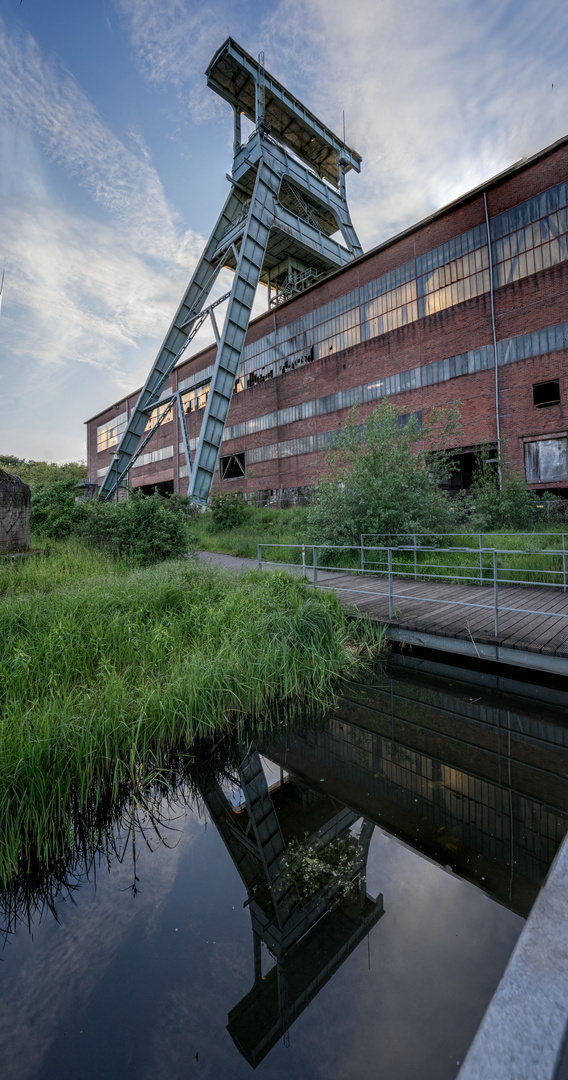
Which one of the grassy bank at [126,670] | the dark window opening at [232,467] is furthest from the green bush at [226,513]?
the dark window opening at [232,467]

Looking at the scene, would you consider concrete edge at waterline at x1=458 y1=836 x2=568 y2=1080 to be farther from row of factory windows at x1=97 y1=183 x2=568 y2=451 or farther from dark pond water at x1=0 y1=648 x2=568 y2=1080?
row of factory windows at x1=97 y1=183 x2=568 y2=451

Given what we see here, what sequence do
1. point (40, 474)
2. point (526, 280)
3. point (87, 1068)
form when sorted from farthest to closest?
point (40, 474), point (526, 280), point (87, 1068)

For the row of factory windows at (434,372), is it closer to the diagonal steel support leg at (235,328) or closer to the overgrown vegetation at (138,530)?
the diagonal steel support leg at (235,328)

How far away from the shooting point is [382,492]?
10508 millimetres

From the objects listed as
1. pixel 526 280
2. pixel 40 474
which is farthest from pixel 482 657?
pixel 40 474

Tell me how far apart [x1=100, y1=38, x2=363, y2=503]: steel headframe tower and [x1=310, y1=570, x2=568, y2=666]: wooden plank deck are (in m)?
14.3

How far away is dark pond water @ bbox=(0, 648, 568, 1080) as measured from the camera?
1.76 metres

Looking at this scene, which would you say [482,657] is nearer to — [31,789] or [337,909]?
[337,909]

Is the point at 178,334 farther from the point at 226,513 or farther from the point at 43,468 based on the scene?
the point at 43,468

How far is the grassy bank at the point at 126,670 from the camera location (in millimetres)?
3031

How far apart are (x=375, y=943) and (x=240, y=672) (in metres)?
2.82

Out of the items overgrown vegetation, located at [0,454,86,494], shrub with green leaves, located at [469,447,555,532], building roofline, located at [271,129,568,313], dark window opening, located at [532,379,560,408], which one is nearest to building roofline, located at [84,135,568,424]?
building roofline, located at [271,129,568,313]

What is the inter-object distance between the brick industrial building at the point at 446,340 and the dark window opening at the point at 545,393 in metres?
0.05

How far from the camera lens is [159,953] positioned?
7.16 ft
